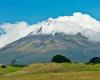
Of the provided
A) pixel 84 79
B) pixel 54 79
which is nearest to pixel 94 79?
pixel 84 79

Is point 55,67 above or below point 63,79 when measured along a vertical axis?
above

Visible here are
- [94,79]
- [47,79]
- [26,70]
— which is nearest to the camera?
[94,79]

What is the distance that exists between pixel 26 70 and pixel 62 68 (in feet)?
63.2

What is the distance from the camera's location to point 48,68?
197500 millimetres

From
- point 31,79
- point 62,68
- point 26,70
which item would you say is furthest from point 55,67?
point 31,79

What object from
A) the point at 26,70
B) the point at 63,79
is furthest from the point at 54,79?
the point at 26,70

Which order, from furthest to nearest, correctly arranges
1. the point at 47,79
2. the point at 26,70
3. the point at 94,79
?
the point at 26,70 → the point at 47,79 → the point at 94,79

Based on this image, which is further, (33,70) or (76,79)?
(33,70)

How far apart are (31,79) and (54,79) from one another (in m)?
9.76

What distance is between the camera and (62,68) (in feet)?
649

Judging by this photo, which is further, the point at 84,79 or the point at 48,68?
the point at 48,68

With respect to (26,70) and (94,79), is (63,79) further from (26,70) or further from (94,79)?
(26,70)

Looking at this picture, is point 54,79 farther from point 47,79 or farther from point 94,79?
point 94,79

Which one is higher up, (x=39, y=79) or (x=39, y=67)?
(x=39, y=67)
